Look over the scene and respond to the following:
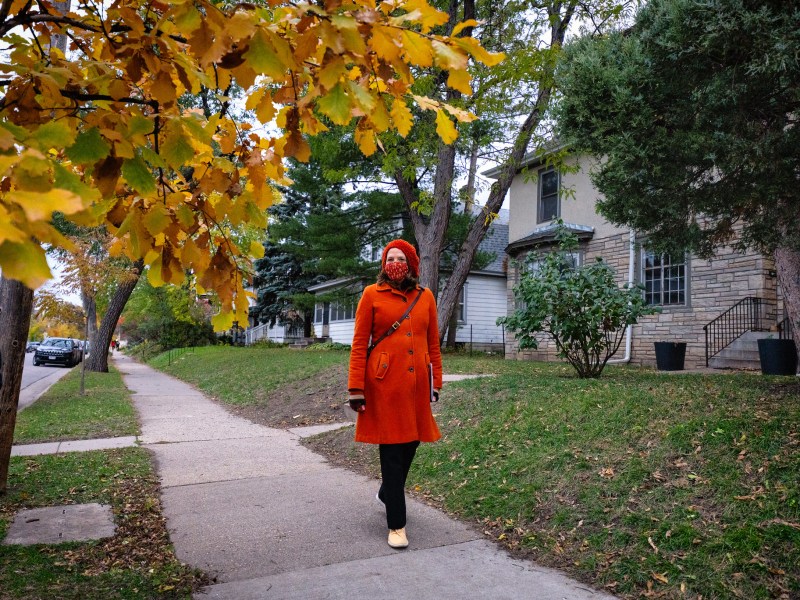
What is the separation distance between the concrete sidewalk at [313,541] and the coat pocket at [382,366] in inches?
41.3

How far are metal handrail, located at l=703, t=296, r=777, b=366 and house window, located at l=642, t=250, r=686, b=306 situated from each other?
1.18 m

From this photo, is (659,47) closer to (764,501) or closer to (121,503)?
(764,501)

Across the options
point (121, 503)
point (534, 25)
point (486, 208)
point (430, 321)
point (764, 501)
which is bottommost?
point (121, 503)

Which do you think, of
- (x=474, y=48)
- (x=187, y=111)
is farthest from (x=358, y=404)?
(x=474, y=48)

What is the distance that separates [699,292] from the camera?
13891 millimetres

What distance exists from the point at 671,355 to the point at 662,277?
302 cm

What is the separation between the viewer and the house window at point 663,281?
47.4 feet

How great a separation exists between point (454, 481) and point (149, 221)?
3.72 m

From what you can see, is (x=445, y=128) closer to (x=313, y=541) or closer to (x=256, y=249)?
(x=256, y=249)

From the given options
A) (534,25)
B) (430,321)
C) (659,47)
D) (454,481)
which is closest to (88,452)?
(454,481)

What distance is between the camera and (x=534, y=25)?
10977mm

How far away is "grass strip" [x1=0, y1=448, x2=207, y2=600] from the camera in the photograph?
3.21 metres

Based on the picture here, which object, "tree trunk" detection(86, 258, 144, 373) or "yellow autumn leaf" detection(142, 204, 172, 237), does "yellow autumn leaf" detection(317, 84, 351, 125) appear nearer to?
"yellow autumn leaf" detection(142, 204, 172, 237)

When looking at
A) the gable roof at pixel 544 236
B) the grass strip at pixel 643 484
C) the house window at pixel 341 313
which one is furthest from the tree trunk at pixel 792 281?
the house window at pixel 341 313
